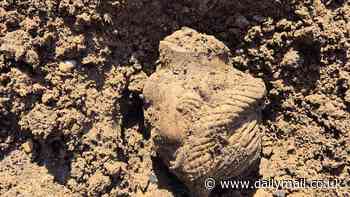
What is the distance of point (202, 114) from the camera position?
189 centimetres

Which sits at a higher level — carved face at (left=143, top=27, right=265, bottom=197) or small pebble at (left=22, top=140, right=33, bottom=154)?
carved face at (left=143, top=27, right=265, bottom=197)

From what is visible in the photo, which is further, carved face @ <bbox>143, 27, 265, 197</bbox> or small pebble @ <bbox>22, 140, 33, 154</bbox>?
small pebble @ <bbox>22, 140, 33, 154</bbox>

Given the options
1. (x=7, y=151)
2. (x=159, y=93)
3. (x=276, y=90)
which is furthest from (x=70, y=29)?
(x=276, y=90)

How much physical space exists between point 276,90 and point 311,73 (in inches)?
7.3

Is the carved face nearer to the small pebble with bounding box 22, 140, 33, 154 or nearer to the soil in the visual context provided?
the soil

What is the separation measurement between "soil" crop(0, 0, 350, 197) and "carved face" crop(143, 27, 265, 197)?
0.57ft

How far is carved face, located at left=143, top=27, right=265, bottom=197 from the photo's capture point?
1884 mm

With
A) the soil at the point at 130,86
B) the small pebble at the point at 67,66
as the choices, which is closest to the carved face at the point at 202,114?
the soil at the point at 130,86

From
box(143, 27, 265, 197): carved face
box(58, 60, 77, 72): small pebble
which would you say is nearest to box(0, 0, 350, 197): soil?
box(58, 60, 77, 72): small pebble

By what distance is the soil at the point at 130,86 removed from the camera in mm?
1995

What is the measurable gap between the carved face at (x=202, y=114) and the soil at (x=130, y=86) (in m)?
0.17

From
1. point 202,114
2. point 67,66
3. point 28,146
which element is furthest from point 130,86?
point 28,146

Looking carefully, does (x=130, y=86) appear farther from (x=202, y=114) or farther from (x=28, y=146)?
(x=28, y=146)

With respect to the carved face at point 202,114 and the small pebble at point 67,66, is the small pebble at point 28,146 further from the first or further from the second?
the carved face at point 202,114
